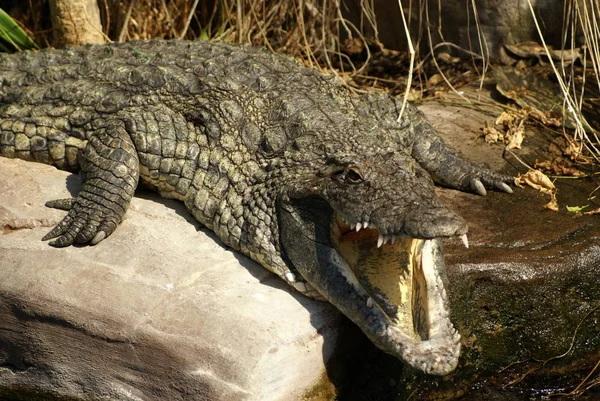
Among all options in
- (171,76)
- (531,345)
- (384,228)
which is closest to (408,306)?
(384,228)

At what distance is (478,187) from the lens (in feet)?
15.6

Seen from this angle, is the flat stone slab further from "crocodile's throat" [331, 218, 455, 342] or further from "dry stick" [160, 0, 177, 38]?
"dry stick" [160, 0, 177, 38]

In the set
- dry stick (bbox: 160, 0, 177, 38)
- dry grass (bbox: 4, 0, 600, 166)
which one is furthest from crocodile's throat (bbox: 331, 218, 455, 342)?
dry stick (bbox: 160, 0, 177, 38)

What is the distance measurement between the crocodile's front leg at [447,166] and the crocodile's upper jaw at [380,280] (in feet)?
3.63

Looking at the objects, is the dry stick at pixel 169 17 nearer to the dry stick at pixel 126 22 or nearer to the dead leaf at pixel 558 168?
the dry stick at pixel 126 22

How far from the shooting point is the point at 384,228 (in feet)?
11.0

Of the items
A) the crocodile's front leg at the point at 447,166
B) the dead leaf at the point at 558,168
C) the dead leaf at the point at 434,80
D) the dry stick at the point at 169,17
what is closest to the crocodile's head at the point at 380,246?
the crocodile's front leg at the point at 447,166

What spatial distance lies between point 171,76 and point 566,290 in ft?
7.99

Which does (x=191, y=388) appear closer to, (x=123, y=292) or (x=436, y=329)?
(x=123, y=292)

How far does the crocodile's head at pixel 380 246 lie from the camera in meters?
3.32

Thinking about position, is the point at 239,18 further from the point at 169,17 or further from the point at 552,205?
the point at 552,205

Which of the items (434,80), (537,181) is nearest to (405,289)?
(537,181)

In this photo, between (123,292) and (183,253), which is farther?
(183,253)

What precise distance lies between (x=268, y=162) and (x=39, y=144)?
1.43 meters
